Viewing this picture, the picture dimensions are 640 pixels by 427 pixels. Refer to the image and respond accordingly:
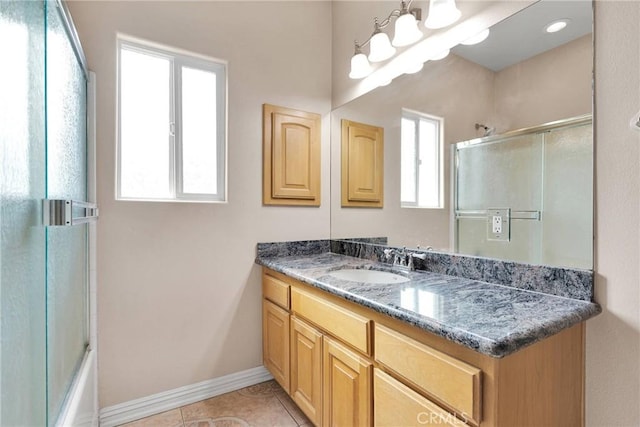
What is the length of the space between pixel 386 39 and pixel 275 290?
1602mm

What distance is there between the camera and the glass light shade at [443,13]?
141 centimetres

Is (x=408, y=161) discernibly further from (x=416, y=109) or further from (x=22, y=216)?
(x=22, y=216)

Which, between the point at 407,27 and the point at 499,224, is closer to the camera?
the point at 499,224

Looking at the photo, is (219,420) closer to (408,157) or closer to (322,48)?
(408,157)

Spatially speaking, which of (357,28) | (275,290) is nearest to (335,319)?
(275,290)

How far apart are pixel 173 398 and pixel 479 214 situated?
1.93m

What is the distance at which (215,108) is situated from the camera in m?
1.96

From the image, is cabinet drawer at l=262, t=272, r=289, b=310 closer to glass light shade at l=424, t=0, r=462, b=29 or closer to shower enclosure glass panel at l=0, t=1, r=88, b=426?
shower enclosure glass panel at l=0, t=1, r=88, b=426

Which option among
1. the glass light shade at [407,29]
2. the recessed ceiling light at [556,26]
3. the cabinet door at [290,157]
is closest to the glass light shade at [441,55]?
the glass light shade at [407,29]

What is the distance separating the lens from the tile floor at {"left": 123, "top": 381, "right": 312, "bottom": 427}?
1.64 m

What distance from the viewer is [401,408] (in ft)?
3.22

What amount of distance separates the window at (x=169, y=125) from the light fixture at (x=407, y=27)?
1075 millimetres

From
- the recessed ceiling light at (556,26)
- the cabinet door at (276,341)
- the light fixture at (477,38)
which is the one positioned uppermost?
the light fixture at (477,38)

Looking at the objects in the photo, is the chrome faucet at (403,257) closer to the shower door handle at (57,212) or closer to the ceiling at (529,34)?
the ceiling at (529,34)
